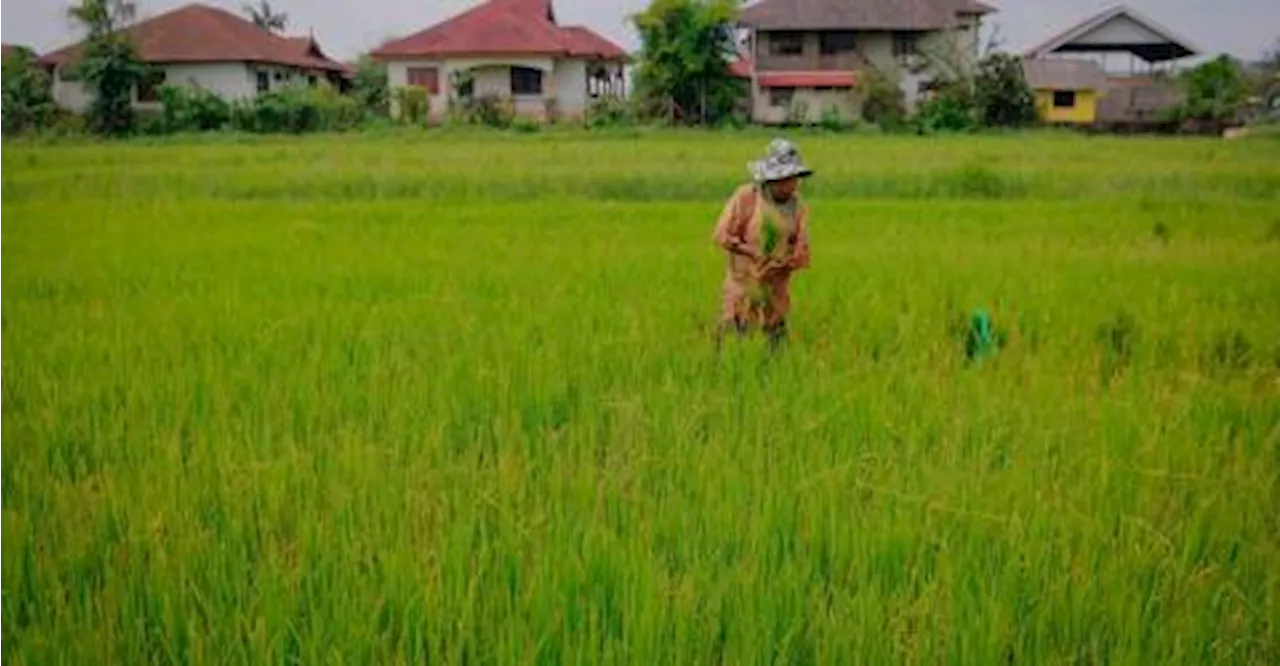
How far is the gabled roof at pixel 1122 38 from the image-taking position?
86.7 ft

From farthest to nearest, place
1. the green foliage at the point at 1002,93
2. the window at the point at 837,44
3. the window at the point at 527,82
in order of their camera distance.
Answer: the window at the point at 837,44, the window at the point at 527,82, the green foliage at the point at 1002,93

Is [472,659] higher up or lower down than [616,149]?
lower down

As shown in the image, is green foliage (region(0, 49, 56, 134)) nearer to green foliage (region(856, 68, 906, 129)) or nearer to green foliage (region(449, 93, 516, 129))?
green foliage (region(449, 93, 516, 129))

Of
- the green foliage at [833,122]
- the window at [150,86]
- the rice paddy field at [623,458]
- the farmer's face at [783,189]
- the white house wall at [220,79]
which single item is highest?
the white house wall at [220,79]

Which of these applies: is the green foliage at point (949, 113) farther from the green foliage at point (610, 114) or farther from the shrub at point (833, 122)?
the green foliage at point (610, 114)

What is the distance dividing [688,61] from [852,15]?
527 cm

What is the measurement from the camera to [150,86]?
68.9 ft

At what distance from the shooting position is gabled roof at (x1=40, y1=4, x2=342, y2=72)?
1911 cm

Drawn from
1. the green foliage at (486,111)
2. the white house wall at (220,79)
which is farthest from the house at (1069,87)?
the white house wall at (220,79)

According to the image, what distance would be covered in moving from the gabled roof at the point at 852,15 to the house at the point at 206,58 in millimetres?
11154

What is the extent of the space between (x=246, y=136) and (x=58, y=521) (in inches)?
806

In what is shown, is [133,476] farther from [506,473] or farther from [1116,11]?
[1116,11]

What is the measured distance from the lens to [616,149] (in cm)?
1739

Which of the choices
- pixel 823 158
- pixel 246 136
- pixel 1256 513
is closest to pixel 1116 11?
pixel 823 158
